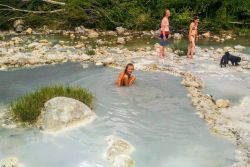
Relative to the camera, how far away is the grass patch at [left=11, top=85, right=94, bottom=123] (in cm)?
943

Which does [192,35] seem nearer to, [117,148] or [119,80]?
[119,80]

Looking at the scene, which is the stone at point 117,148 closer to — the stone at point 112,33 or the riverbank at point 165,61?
the riverbank at point 165,61

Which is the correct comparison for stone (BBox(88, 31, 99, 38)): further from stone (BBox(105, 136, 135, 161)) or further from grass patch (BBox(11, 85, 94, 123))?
stone (BBox(105, 136, 135, 161))

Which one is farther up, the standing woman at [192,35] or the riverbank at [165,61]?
the standing woman at [192,35]

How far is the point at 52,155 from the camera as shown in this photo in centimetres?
801

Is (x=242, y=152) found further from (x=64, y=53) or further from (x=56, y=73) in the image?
(x=64, y=53)

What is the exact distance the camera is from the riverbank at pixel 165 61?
31.6ft

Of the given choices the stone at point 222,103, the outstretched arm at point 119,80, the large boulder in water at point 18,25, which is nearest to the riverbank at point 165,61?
the stone at point 222,103

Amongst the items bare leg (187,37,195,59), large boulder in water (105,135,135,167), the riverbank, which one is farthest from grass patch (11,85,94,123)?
bare leg (187,37,195,59)

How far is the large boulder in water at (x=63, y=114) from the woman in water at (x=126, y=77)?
2.91 metres

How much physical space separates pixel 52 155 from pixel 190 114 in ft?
12.2

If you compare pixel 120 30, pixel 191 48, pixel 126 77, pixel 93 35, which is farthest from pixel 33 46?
pixel 126 77

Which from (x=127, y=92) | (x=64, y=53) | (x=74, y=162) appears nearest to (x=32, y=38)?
(x=64, y=53)

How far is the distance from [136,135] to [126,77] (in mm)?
3706
